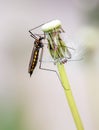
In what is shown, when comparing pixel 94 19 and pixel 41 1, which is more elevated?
pixel 41 1

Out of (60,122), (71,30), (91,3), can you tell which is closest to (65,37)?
(71,30)

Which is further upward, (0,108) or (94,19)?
(94,19)

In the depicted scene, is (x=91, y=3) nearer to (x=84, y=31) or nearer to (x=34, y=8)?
(x=84, y=31)

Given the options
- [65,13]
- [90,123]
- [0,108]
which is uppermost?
[65,13]

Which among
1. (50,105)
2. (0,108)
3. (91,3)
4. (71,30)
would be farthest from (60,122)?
(91,3)

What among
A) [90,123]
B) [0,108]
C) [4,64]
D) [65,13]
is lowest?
[90,123]

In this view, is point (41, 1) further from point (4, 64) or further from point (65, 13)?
point (4, 64)
